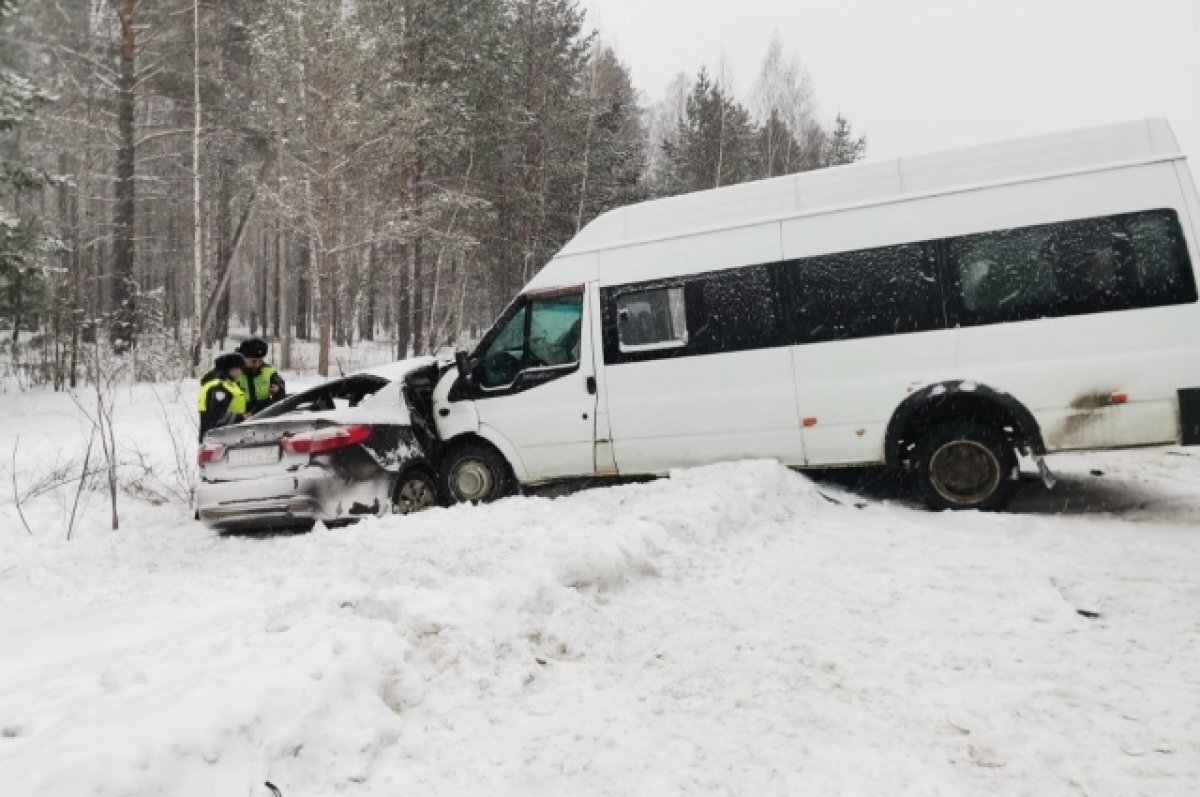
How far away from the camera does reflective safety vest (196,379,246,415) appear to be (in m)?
Result: 7.35

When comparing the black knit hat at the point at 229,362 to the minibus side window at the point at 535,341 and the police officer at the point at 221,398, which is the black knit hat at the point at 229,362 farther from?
the minibus side window at the point at 535,341

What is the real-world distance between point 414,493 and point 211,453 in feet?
5.98

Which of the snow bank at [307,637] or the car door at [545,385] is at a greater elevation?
the car door at [545,385]

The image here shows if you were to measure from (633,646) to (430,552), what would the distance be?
1.64m

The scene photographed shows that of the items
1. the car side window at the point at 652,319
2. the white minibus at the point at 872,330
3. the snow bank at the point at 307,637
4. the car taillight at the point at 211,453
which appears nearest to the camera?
the snow bank at the point at 307,637

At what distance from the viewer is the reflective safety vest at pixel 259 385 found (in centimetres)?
783

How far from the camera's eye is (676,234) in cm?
673

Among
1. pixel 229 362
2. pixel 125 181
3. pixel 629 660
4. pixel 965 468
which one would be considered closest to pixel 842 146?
pixel 125 181

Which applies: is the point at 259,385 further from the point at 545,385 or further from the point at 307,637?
the point at 307,637

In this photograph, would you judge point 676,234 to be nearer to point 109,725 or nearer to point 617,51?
point 109,725

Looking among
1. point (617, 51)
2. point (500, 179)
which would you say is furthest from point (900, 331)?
point (617, 51)

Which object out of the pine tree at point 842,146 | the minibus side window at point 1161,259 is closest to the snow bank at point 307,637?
the minibus side window at point 1161,259

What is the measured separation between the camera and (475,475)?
727cm

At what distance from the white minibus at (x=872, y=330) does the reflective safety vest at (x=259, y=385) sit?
225 cm
